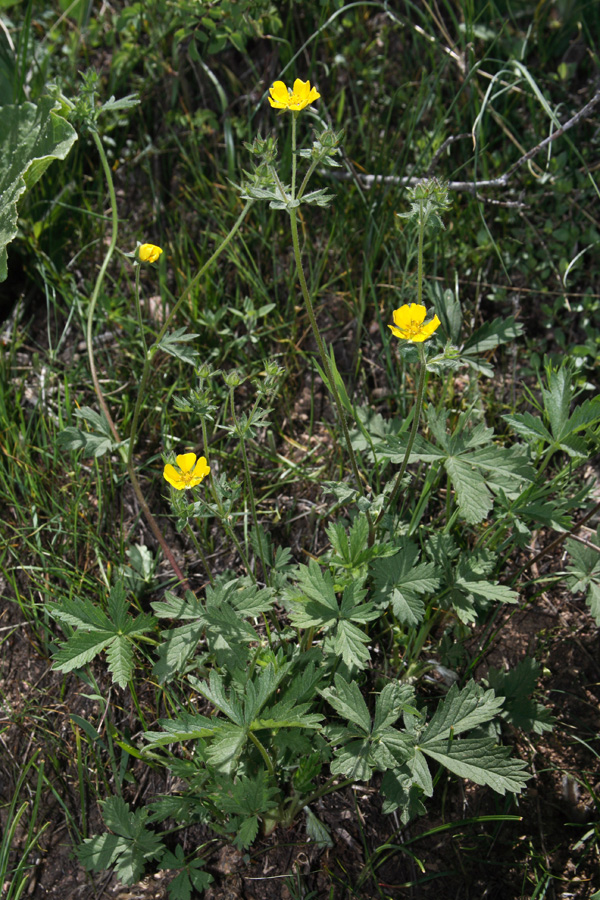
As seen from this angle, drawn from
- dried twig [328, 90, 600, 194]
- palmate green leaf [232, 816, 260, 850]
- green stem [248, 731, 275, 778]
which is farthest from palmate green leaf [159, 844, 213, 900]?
dried twig [328, 90, 600, 194]

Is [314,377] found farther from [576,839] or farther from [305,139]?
[576,839]

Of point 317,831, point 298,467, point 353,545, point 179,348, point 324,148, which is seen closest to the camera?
point 324,148

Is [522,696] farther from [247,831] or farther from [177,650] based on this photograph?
[177,650]

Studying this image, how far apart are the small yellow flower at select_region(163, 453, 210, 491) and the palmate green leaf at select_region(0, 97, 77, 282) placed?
3.56ft

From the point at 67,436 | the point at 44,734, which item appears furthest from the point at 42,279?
the point at 44,734

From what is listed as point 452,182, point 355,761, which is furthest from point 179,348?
point 452,182

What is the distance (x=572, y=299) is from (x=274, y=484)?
1.32 metres

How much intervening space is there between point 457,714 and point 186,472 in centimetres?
90

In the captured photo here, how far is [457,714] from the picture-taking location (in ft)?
5.61

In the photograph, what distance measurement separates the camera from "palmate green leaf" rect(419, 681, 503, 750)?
1702mm

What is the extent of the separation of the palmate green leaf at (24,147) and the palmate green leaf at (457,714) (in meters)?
1.91

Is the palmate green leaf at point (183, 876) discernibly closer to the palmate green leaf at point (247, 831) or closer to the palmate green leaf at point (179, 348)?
the palmate green leaf at point (247, 831)

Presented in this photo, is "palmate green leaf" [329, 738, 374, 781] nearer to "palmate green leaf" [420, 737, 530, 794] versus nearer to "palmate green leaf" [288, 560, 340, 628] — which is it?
"palmate green leaf" [420, 737, 530, 794]

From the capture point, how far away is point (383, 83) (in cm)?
289
